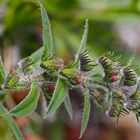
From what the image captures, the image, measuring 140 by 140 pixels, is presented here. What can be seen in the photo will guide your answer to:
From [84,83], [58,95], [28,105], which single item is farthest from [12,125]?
[84,83]

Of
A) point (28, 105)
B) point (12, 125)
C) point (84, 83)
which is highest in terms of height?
point (84, 83)

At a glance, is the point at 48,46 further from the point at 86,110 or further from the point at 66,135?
the point at 66,135

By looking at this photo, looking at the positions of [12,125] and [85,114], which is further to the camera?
[12,125]

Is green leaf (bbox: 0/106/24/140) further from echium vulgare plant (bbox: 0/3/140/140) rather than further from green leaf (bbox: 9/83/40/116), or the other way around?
green leaf (bbox: 9/83/40/116)

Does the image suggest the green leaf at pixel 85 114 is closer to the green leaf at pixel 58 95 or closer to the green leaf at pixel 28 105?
the green leaf at pixel 58 95

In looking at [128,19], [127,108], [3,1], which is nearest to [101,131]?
[128,19]

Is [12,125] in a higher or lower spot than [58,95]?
lower

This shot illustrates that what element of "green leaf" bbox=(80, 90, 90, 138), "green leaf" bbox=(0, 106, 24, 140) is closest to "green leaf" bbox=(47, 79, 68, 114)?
"green leaf" bbox=(80, 90, 90, 138)

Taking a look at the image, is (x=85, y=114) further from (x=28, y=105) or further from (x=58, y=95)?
(x=28, y=105)
